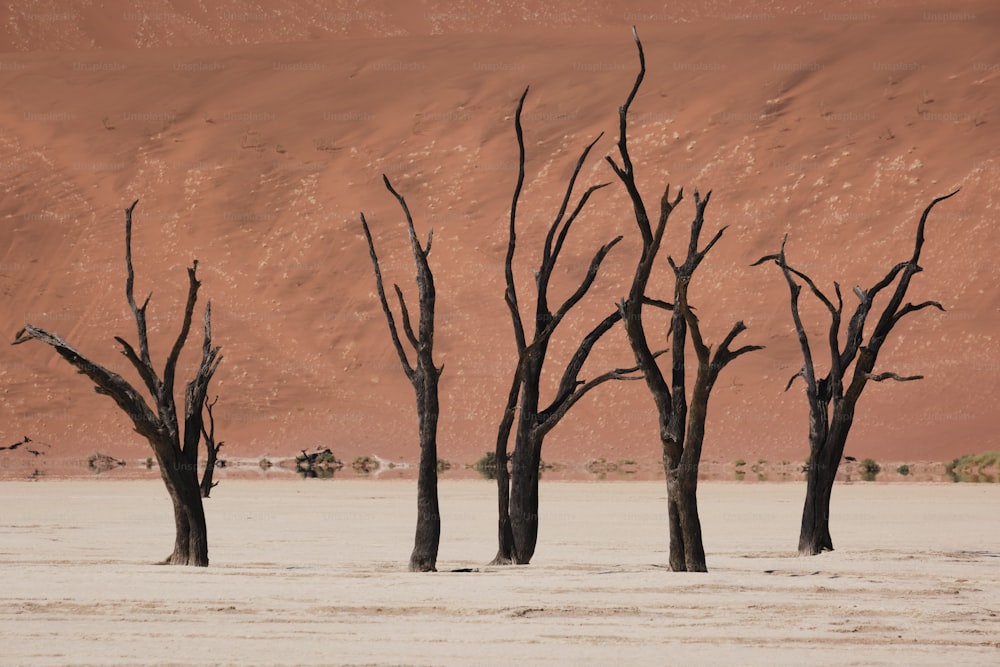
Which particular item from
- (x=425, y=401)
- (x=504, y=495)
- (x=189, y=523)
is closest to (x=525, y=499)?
(x=504, y=495)

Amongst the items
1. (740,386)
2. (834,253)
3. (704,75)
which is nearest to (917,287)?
(834,253)

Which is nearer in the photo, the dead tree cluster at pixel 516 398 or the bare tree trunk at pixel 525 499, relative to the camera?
the dead tree cluster at pixel 516 398

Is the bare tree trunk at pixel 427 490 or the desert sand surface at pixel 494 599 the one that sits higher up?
the bare tree trunk at pixel 427 490

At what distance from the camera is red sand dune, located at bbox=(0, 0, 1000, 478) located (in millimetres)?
57719

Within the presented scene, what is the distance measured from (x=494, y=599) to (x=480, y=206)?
55.6 meters

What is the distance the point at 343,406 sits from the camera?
61250mm

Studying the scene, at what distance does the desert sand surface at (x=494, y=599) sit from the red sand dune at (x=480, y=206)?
3391cm

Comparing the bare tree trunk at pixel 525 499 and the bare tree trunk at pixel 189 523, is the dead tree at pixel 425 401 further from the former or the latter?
the bare tree trunk at pixel 189 523

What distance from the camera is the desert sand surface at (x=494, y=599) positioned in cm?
966

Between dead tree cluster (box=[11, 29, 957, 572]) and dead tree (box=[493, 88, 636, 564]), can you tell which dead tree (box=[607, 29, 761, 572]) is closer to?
dead tree cluster (box=[11, 29, 957, 572])

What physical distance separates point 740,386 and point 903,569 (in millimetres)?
42747

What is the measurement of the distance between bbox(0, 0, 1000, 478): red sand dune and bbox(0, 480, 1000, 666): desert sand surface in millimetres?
33906

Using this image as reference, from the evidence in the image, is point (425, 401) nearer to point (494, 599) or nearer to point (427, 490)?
point (427, 490)

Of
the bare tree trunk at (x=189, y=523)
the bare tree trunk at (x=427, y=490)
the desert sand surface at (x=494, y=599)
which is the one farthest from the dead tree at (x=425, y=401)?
the bare tree trunk at (x=189, y=523)
